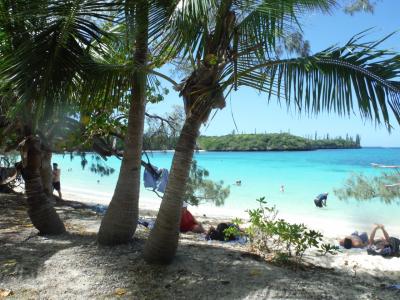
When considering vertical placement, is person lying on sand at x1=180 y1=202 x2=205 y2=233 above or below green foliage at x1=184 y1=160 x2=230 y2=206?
below

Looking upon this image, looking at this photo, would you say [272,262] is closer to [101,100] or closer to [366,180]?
[101,100]

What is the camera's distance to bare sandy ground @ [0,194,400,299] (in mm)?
3998

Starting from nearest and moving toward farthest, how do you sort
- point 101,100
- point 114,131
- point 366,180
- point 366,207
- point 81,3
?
point 81,3
point 101,100
point 114,131
point 366,180
point 366,207

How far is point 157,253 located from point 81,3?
2657 mm

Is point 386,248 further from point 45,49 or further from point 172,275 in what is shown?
point 45,49

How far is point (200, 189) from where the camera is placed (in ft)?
41.8

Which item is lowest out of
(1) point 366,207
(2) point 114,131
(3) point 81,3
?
(1) point 366,207

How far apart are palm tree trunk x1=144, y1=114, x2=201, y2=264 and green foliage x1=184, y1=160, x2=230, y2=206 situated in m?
5.94

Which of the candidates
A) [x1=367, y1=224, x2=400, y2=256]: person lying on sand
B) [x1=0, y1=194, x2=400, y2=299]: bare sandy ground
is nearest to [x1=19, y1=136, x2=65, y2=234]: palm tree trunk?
[x1=0, y1=194, x2=400, y2=299]: bare sandy ground

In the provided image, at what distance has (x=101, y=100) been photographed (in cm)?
506

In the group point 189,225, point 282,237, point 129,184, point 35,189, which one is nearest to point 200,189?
point 189,225

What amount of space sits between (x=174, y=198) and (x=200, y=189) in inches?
330

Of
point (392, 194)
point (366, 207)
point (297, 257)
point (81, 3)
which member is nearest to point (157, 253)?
point (297, 257)

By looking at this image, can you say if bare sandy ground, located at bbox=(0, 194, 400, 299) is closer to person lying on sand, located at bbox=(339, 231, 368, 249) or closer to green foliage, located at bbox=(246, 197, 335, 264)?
green foliage, located at bbox=(246, 197, 335, 264)
